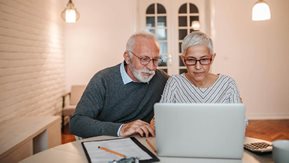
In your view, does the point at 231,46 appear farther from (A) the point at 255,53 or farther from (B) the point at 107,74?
(B) the point at 107,74

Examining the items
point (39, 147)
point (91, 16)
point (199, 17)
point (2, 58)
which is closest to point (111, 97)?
point (39, 147)

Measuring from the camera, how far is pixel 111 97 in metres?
1.85

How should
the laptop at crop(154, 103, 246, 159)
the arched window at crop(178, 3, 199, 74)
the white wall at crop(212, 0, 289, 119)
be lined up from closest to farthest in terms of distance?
the laptop at crop(154, 103, 246, 159) → the white wall at crop(212, 0, 289, 119) → the arched window at crop(178, 3, 199, 74)

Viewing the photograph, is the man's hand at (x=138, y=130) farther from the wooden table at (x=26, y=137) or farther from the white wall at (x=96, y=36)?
the white wall at (x=96, y=36)

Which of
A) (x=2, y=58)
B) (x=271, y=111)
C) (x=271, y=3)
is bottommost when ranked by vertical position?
(x=271, y=111)

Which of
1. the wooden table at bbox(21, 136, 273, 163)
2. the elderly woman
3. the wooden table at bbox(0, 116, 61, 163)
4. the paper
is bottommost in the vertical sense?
the wooden table at bbox(0, 116, 61, 163)

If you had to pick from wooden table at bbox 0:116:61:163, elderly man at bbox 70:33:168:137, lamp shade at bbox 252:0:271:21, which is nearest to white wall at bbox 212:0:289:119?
lamp shade at bbox 252:0:271:21

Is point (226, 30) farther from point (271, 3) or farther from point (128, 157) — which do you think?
point (128, 157)

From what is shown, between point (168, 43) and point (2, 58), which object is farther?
point (168, 43)

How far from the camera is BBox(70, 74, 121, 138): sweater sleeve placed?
151 cm

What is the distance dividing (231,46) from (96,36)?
2420mm

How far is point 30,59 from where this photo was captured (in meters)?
3.67

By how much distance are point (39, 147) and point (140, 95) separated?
1458mm

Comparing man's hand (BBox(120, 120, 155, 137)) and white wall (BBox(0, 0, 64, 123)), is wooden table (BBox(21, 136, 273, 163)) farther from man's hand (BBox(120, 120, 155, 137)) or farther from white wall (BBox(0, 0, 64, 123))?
white wall (BBox(0, 0, 64, 123))
